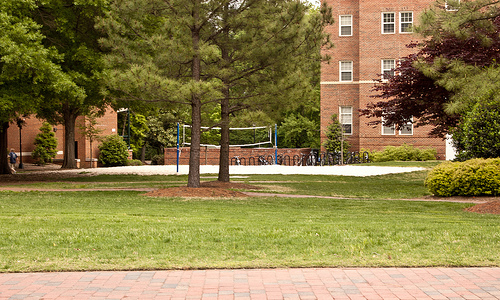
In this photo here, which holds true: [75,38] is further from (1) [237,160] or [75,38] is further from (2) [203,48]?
(1) [237,160]

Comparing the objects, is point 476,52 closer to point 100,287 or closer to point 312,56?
point 312,56

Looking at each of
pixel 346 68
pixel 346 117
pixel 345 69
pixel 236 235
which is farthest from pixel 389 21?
pixel 236 235

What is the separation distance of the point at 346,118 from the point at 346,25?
22.7ft

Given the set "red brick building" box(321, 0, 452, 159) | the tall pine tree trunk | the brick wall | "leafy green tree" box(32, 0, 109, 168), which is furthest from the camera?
"red brick building" box(321, 0, 452, 159)

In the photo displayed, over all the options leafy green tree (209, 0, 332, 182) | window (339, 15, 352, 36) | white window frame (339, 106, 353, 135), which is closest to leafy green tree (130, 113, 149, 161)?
white window frame (339, 106, 353, 135)

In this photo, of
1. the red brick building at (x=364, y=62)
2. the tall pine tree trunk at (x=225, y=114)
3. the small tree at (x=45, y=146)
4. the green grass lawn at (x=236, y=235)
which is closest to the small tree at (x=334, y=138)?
the red brick building at (x=364, y=62)

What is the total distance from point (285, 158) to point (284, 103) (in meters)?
22.2

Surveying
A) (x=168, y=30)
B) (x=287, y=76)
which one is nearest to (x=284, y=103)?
(x=287, y=76)

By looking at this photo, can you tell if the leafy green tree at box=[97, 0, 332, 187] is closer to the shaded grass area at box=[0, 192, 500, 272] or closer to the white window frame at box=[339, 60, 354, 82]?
the shaded grass area at box=[0, 192, 500, 272]

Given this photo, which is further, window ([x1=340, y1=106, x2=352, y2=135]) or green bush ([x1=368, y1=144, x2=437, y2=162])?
window ([x1=340, y1=106, x2=352, y2=135])

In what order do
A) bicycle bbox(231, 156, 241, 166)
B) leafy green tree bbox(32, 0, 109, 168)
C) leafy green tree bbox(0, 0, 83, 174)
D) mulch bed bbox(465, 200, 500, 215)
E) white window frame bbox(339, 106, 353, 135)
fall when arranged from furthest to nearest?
white window frame bbox(339, 106, 353, 135), bicycle bbox(231, 156, 241, 166), leafy green tree bbox(32, 0, 109, 168), leafy green tree bbox(0, 0, 83, 174), mulch bed bbox(465, 200, 500, 215)

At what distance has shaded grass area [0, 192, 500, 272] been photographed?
6.72 metres

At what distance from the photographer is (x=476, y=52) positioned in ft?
65.4

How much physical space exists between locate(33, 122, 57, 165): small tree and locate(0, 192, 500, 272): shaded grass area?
3610cm
